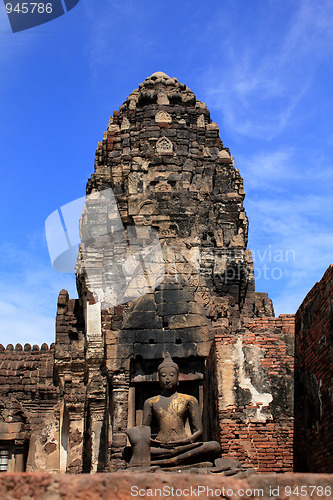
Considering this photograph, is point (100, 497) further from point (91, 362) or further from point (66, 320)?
point (66, 320)

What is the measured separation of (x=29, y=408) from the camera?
21172 millimetres

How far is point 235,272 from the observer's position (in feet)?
56.8

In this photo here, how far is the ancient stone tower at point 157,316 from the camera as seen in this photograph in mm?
10344

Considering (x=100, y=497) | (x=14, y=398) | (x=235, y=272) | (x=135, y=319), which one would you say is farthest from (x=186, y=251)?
(x=100, y=497)

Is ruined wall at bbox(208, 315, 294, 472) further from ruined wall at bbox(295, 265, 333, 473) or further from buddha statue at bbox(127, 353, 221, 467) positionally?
buddha statue at bbox(127, 353, 221, 467)

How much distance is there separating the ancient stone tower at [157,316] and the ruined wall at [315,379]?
179mm

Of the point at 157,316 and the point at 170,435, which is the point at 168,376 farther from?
the point at 157,316

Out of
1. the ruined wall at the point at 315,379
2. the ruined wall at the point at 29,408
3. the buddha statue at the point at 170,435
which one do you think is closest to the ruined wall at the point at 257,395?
the ruined wall at the point at 315,379

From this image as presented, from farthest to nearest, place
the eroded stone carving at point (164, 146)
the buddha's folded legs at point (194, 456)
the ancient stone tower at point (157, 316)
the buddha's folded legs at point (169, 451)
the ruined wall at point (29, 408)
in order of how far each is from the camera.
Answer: the eroded stone carving at point (164, 146)
the ruined wall at point (29, 408)
the ancient stone tower at point (157, 316)
the buddha's folded legs at point (169, 451)
the buddha's folded legs at point (194, 456)

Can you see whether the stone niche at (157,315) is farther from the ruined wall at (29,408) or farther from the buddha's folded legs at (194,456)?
the buddha's folded legs at (194,456)

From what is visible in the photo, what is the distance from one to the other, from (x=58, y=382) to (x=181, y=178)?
7843mm

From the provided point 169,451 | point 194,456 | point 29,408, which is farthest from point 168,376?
point 29,408

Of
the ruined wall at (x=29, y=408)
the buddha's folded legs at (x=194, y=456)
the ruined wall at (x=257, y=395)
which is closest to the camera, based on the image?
the buddha's folded legs at (x=194, y=456)

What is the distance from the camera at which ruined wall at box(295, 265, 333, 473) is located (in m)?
8.64
